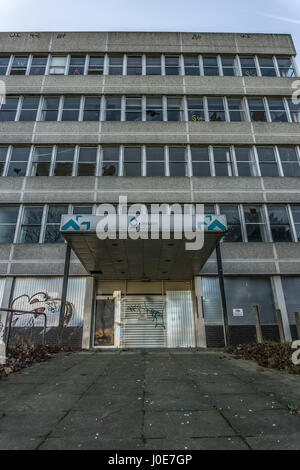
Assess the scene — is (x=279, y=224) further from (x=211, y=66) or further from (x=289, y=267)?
(x=211, y=66)

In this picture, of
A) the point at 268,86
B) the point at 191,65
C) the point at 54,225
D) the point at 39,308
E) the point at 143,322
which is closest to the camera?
the point at 39,308

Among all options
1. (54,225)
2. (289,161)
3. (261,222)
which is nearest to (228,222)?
(261,222)

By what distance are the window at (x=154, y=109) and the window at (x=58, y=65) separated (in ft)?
21.4

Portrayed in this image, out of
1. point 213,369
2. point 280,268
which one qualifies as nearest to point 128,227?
Answer: point 213,369

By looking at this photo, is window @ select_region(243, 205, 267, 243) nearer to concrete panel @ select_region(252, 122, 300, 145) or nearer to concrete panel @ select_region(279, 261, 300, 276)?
concrete panel @ select_region(279, 261, 300, 276)

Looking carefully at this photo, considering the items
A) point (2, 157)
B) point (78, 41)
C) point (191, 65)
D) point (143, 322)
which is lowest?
point (143, 322)

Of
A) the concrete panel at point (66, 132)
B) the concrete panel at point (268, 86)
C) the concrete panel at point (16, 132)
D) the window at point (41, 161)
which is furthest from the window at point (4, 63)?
the concrete panel at point (268, 86)

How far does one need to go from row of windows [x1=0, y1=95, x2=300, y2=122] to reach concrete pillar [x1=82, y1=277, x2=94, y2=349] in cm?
1078

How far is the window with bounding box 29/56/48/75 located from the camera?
1830 centimetres

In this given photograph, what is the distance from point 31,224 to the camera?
47.2ft

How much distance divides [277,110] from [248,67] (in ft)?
13.5

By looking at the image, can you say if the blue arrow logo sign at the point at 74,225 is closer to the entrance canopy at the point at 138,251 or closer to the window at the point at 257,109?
the entrance canopy at the point at 138,251

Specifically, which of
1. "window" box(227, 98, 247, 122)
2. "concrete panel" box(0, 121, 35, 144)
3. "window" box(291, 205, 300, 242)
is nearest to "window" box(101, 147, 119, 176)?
"concrete panel" box(0, 121, 35, 144)
